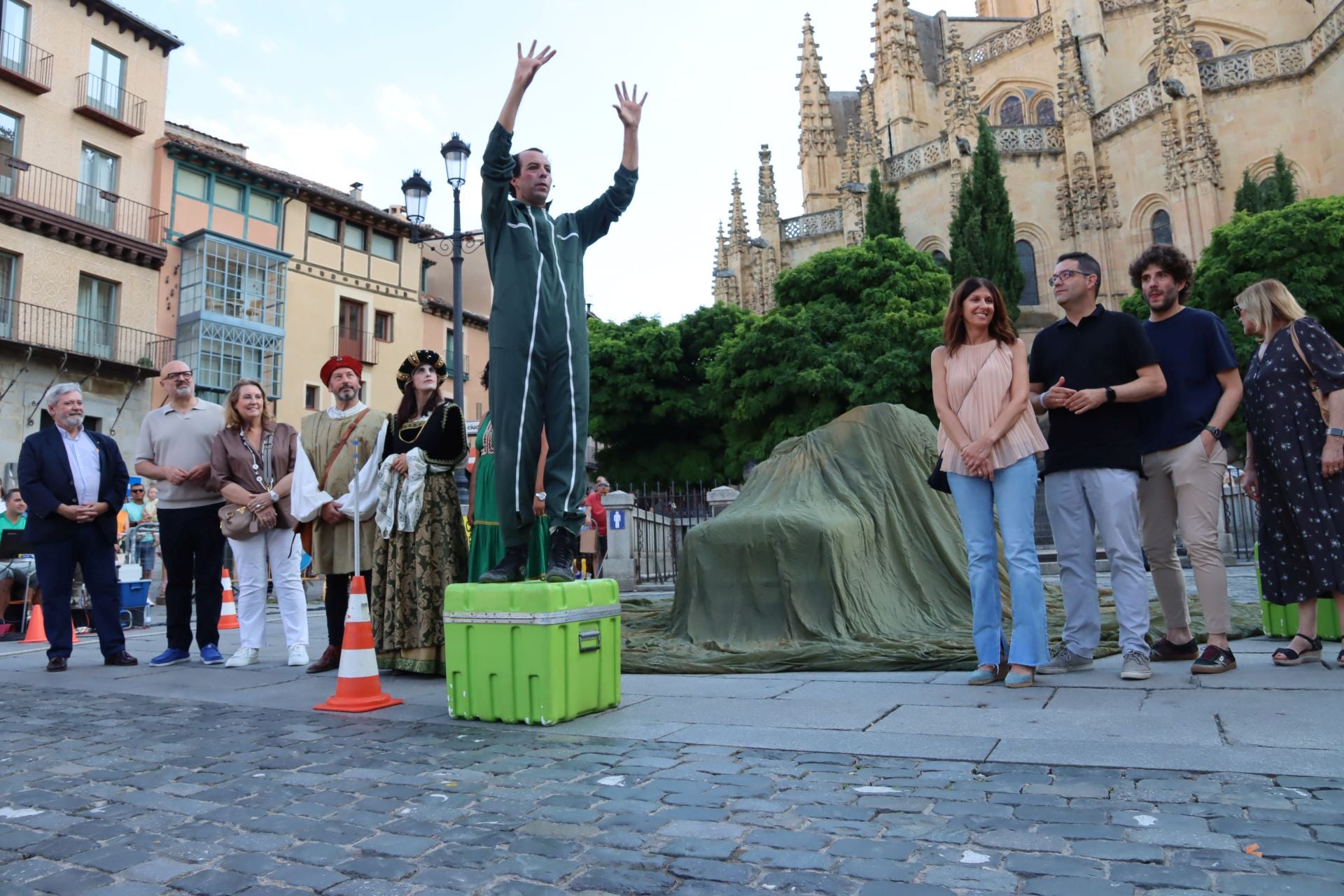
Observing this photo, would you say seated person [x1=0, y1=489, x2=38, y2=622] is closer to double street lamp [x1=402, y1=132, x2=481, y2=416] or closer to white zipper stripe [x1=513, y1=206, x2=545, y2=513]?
double street lamp [x1=402, y1=132, x2=481, y2=416]

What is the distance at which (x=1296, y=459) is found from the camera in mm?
4637

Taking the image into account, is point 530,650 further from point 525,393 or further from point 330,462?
point 330,462

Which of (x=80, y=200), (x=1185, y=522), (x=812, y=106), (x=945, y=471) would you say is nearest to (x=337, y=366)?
(x=945, y=471)

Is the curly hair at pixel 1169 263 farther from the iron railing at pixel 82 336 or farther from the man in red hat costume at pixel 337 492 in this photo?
the iron railing at pixel 82 336

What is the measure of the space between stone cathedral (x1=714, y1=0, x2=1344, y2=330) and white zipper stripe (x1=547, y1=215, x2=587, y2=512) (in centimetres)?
3344

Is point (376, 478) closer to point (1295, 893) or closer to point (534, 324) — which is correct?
point (534, 324)

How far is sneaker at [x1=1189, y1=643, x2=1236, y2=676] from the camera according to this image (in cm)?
433

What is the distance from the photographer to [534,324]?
4176mm

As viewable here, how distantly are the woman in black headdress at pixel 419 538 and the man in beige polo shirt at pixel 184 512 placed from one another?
1688 mm

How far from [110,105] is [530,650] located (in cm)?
2880

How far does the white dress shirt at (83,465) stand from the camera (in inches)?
257

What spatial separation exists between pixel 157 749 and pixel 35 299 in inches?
993

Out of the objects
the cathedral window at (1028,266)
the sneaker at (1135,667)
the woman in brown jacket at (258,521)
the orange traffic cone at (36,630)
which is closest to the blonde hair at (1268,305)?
the sneaker at (1135,667)

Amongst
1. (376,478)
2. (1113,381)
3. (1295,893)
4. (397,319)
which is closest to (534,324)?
(376,478)
